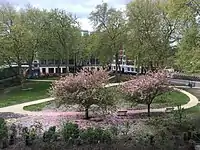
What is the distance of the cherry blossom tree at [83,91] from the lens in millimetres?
21906

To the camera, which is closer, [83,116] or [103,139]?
[103,139]

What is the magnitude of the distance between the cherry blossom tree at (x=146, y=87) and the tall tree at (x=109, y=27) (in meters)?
28.5

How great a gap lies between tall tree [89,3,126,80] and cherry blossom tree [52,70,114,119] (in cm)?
2965

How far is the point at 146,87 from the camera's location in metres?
22.8

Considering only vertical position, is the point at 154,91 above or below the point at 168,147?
above

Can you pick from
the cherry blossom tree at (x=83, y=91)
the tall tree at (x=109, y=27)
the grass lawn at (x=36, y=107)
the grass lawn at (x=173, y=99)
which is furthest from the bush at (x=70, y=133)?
the tall tree at (x=109, y=27)

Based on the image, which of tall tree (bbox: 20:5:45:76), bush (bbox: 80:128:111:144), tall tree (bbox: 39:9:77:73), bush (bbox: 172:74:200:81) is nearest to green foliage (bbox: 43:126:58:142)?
bush (bbox: 80:128:111:144)

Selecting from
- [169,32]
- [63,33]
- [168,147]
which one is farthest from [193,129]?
[63,33]

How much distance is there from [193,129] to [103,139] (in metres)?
5.43

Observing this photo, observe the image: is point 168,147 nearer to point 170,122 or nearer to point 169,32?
point 170,122

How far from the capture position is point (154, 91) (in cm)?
2302

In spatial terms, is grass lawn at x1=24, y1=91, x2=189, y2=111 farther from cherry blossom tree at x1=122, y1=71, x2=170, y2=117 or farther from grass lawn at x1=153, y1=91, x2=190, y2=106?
cherry blossom tree at x1=122, y1=71, x2=170, y2=117

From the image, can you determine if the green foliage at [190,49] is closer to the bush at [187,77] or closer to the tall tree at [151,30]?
the tall tree at [151,30]

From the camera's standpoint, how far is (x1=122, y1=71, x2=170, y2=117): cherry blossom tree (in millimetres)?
22766
